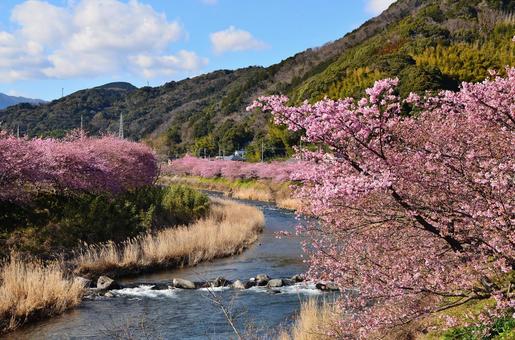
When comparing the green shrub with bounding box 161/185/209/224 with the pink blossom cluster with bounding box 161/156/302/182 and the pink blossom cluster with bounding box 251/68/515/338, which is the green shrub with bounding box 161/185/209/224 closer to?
the pink blossom cluster with bounding box 251/68/515/338

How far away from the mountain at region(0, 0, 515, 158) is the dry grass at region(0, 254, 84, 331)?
3933 cm

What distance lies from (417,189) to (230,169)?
5836 cm

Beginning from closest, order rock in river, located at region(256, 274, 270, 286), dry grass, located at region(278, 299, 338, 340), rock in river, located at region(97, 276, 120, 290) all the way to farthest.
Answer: dry grass, located at region(278, 299, 338, 340), rock in river, located at region(97, 276, 120, 290), rock in river, located at region(256, 274, 270, 286)

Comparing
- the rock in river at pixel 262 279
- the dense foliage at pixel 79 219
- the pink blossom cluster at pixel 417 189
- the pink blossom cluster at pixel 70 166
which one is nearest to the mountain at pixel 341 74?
the pink blossom cluster at pixel 70 166

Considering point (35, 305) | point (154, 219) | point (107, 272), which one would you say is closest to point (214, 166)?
point (154, 219)

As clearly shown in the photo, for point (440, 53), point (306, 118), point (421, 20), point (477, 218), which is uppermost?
point (421, 20)

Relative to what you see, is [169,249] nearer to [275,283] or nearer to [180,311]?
[275,283]

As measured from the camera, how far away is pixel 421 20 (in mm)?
87875

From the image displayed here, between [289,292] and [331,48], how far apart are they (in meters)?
113

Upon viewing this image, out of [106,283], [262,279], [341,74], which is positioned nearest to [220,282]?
[262,279]

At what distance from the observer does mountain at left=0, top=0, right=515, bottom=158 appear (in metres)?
63.2

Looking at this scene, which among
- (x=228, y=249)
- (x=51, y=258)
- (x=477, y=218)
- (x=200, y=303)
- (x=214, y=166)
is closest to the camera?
(x=477, y=218)

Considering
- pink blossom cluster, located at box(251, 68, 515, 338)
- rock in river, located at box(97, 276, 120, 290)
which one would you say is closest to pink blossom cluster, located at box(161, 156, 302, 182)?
rock in river, located at box(97, 276, 120, 290)

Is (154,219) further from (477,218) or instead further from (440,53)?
(440,53)
